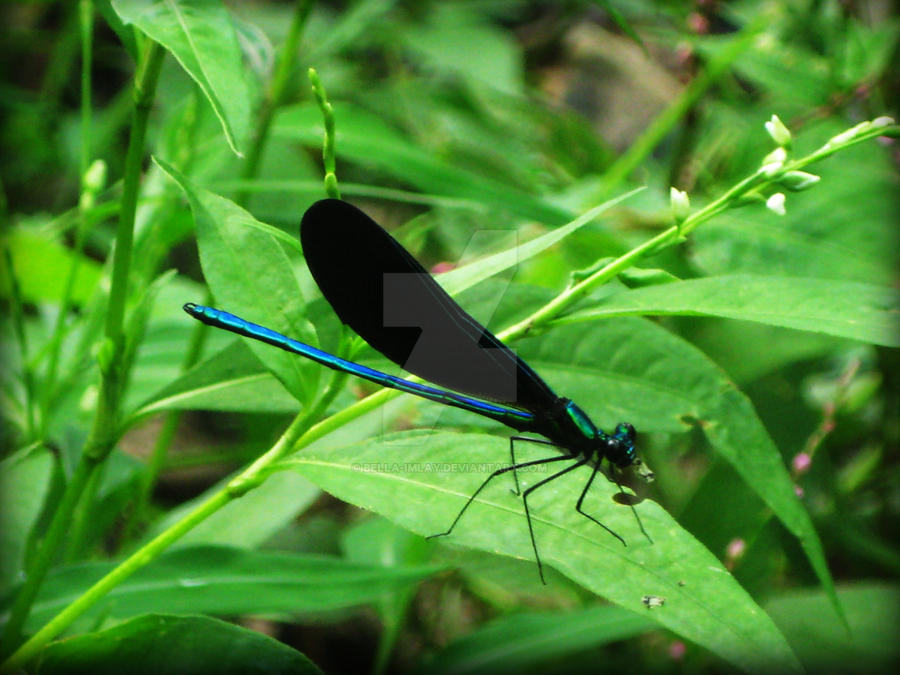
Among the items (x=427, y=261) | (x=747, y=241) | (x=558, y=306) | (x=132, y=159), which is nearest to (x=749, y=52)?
(x=747, y=241)

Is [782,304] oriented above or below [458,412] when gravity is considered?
above

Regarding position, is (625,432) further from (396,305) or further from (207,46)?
(207,46)

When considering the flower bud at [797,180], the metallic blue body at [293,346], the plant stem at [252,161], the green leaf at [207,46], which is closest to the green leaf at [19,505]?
the plant stem at [252,161]

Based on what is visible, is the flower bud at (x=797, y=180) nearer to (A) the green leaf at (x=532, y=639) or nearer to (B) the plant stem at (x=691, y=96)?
(A) the green leaf at (x=532, y=639)

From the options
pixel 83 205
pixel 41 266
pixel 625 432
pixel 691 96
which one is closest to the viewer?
pixel 625 432

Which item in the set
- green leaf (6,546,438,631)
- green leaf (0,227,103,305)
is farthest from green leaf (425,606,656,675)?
green leaf (0,227,103,305)

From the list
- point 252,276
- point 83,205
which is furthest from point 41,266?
point 252,276

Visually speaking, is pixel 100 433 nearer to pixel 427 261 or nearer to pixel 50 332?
pixel 50 332

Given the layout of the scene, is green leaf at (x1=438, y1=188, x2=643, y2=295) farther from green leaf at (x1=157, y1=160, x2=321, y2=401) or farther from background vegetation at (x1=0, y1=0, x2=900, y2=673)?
green leaf at (x1=157, y1=160, x2=321, y2=401)
